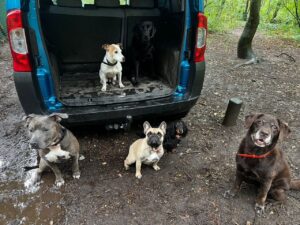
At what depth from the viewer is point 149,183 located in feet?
11.7

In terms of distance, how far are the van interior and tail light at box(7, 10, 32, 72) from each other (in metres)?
1.12

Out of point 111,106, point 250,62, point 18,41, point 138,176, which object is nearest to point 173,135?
point 138,176

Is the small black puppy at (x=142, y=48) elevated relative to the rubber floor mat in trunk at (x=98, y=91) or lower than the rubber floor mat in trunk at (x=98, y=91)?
elevated

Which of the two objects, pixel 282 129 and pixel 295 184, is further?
pixel 295 184

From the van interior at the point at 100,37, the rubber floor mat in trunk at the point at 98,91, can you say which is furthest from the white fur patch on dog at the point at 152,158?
the van interior at the point at 100,37

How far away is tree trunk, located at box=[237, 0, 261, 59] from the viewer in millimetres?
7500

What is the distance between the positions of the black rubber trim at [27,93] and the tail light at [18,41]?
8 centimetres

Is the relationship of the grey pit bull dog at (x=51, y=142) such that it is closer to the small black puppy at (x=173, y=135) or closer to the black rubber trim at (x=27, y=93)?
the black rubber trim at (x=27, y=93)

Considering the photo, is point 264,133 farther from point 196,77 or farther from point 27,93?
point 27,93

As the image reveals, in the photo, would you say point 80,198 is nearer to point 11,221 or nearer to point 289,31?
point 11,221

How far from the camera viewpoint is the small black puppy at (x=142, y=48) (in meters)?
4.80

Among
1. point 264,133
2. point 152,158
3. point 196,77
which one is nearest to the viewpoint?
point 264,133

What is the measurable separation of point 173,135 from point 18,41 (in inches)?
92.3

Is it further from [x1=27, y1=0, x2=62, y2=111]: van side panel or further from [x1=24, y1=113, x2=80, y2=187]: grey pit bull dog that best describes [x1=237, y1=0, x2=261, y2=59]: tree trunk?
[x1=24, y1=113, x2=80, y2=187]: grey pit bull dog
